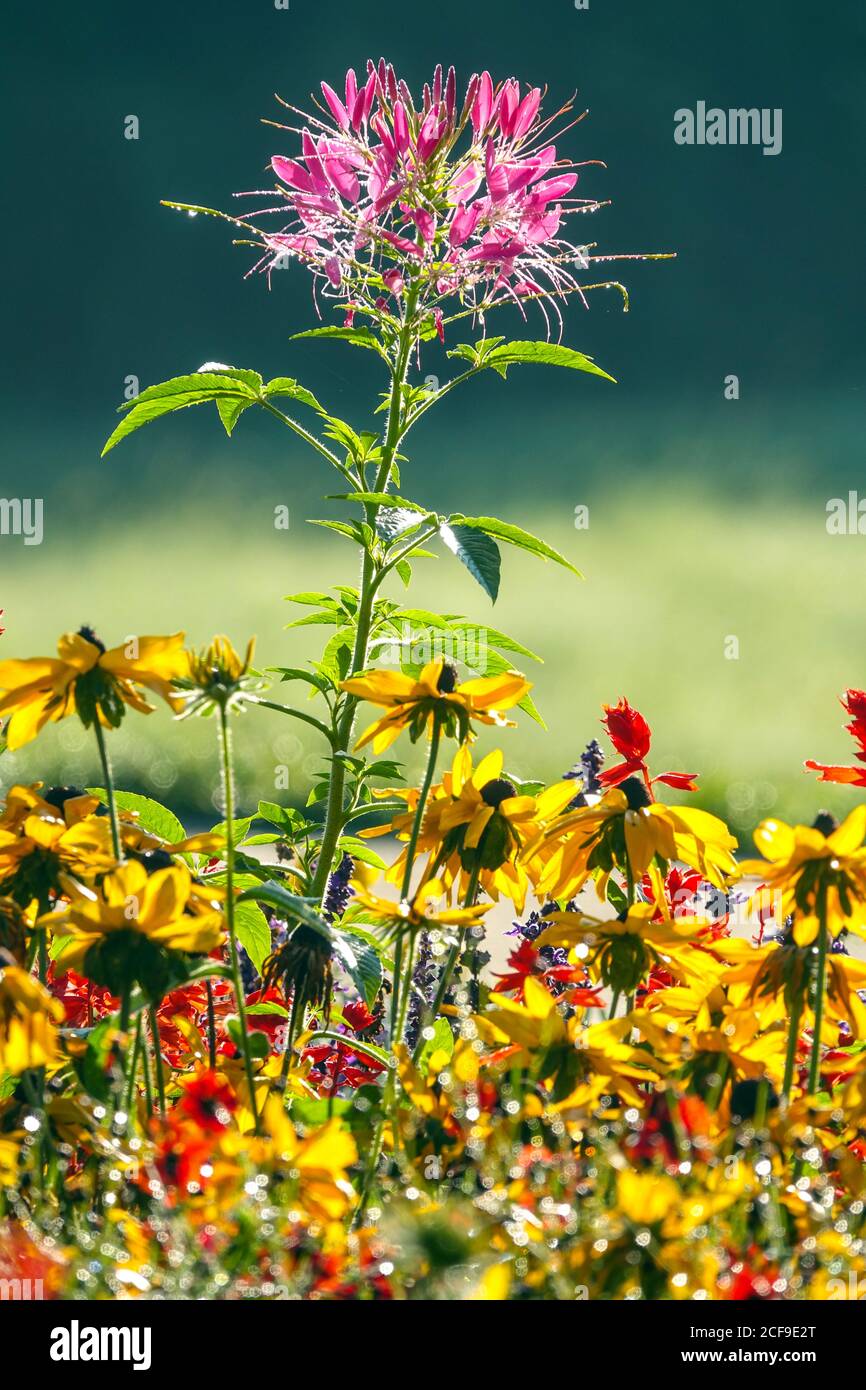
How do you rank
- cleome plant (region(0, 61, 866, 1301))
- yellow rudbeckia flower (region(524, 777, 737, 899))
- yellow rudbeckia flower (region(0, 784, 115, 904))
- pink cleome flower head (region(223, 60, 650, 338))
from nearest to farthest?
cleome plant (region(0, 61, 866, 1301)), yellow rudbeckia flower (region(0, 784, 115, 904)), yellow rudbeckia flower (region(524, 777, 737, 899)), pink cleome flower head (region(223, 60, 650, 338))

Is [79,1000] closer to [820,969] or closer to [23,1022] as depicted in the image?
[23,1022]

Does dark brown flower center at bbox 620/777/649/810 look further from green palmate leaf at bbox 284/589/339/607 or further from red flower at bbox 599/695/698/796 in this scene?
green palmate leaf at bbox 284/589/339/607

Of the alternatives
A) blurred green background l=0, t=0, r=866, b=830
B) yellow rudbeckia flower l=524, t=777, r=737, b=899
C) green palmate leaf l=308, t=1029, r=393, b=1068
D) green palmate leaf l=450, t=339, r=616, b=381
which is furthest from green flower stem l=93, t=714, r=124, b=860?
blurred green background l=0, t=0, r=866, b=830

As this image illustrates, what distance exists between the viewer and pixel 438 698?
3.48 feet

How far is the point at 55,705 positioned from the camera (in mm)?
973

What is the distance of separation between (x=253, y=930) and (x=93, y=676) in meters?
0.44

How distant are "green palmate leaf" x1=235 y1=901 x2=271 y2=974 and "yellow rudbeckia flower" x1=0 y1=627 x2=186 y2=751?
325mm

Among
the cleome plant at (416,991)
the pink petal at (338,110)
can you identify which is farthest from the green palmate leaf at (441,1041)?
the pink petal at (338,110)

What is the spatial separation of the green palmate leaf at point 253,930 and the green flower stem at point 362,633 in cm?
6

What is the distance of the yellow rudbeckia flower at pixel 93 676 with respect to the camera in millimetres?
940

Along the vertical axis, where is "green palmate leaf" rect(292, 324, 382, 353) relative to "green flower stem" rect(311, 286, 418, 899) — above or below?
above

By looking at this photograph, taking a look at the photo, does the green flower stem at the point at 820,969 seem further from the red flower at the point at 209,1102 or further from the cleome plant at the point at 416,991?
the red flower at the point at 209,1102

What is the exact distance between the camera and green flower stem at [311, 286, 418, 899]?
1308mm

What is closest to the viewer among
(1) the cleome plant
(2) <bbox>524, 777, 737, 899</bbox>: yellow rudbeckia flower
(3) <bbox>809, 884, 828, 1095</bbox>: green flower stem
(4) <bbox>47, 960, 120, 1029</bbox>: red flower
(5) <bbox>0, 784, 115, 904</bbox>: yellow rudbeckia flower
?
(1) the cleome plant
